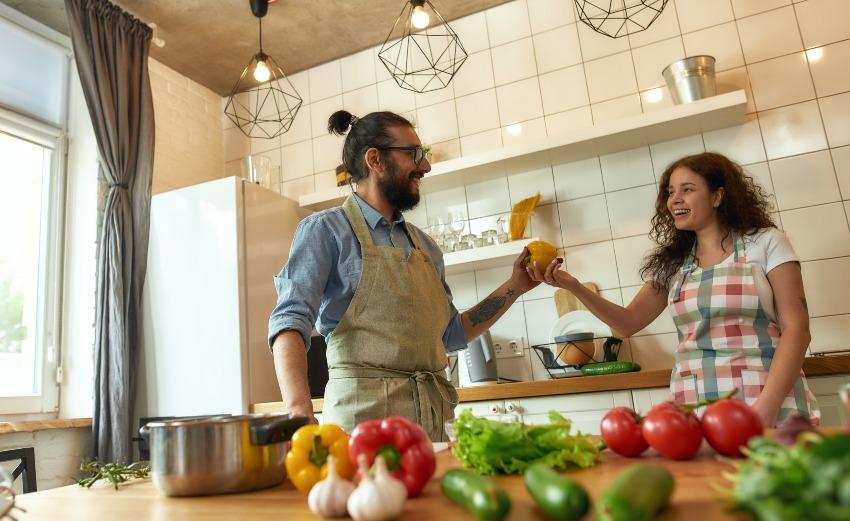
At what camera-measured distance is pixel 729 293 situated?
173 cm

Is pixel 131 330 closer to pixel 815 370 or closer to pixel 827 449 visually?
pixel 815 370

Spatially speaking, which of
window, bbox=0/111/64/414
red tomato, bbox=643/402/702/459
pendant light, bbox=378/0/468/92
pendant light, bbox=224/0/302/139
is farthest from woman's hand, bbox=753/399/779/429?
pendant light, bbox=224/0/302/139

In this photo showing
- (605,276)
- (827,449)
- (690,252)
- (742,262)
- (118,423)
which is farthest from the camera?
(605,276)

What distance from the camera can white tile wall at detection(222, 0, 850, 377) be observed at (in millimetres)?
2645

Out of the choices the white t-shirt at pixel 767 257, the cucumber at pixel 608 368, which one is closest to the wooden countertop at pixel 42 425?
the cucumber at pixel 608 368

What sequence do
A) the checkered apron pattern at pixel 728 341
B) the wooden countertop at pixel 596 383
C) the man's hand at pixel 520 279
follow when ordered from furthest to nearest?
the wooden countertop at pixel 596 383
the man's hand at pixel 520 279
the checkered apron pattern at pixel 728 341

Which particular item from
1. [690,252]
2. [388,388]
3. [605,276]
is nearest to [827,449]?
[388,388]

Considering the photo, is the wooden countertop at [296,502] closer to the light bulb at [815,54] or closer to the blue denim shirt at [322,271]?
the blue denim shirt at [322,271]

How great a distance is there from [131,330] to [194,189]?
734 mm

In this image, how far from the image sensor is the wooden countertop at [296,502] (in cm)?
65

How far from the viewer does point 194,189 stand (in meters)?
Result: 3.10

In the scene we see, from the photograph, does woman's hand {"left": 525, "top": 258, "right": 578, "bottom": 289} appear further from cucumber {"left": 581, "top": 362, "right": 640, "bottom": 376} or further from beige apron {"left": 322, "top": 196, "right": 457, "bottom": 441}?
cucumber {"left": 581, "top": 362, "right": 640, "bottom": 376}

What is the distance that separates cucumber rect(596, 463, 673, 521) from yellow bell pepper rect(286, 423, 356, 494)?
1.28 ft

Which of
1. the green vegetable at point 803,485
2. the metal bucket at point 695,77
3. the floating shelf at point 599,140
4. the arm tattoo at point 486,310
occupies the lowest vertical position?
the green vegetable at point 803,485
